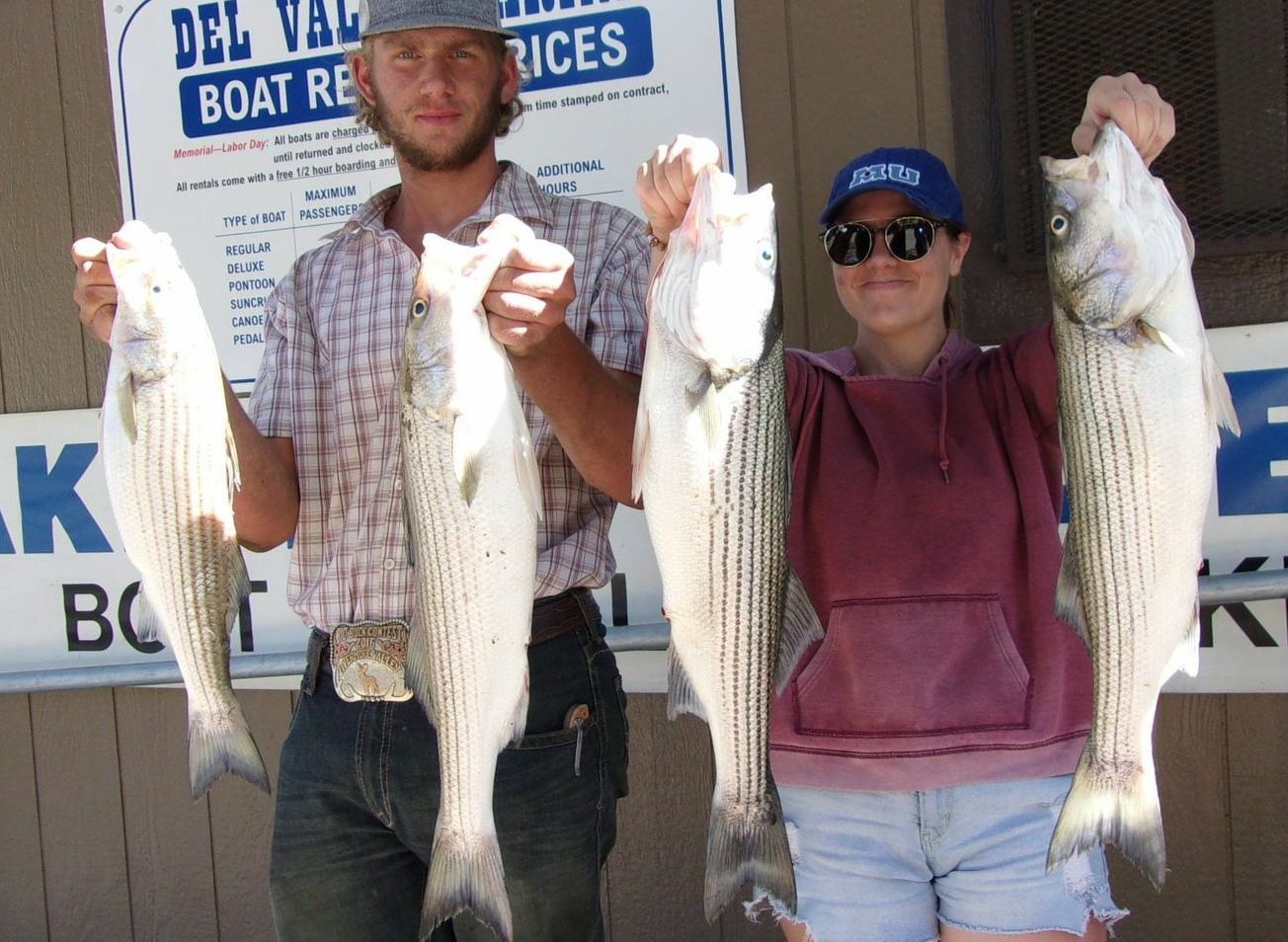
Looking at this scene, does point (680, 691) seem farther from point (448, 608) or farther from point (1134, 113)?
point (1134, 113)

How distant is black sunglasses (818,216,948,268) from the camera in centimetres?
234

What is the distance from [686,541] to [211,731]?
3.16 feet

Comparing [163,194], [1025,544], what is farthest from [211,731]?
[163,194]

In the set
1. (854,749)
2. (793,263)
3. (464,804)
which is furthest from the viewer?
(793,263)

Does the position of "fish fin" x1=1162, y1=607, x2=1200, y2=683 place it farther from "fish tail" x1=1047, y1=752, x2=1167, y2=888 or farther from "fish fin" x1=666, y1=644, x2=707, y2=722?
"fish fin" x1=666, y1=644, x2=707, y2=722

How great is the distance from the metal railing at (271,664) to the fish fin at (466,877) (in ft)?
3.93

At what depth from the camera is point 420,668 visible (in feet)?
6.88

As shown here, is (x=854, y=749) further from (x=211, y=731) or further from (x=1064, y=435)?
(x=211, y=731)

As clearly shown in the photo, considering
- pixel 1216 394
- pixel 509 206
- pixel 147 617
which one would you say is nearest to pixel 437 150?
pixel 509 206

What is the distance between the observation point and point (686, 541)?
193cm

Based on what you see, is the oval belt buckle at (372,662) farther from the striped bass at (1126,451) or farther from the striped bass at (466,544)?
the striped bass at (1126,451)

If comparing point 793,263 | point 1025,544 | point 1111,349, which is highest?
point 793,263

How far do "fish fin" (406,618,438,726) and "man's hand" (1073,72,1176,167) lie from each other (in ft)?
4.75

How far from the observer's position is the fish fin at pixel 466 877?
2037 mm
